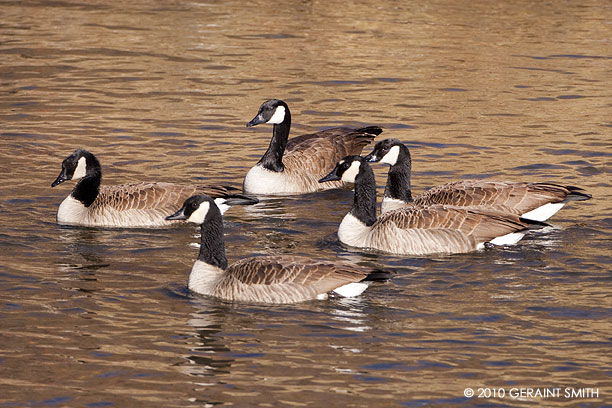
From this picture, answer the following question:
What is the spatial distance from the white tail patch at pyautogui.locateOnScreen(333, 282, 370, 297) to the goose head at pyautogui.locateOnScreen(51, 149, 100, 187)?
5168 mm

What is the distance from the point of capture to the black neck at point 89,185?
1565 cm

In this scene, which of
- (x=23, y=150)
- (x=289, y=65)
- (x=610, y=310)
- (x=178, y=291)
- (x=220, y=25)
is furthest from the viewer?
(x=220, y=25)

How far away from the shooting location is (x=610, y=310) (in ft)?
38.5

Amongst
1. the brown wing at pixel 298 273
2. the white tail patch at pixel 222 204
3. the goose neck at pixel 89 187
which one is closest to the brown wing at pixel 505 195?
the white tail patch at pixel 222 204

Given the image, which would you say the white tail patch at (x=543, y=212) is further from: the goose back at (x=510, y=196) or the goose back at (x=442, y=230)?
the goose back at (x=442, y=230)

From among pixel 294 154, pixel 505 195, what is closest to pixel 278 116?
pixel 294 154

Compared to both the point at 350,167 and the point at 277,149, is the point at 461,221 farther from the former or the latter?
the point at 277,149

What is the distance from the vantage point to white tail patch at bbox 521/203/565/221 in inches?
580

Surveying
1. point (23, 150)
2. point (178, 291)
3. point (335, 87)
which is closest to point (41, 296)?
point (178, 291)

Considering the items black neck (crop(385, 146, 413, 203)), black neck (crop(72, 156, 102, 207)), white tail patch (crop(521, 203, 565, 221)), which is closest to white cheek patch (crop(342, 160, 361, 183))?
black neck (crop(385, 146, 413, 203))

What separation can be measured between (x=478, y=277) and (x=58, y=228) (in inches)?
229

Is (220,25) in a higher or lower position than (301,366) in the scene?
higher

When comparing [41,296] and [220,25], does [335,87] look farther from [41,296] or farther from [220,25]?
[41,296]

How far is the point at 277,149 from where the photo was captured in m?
18.2
